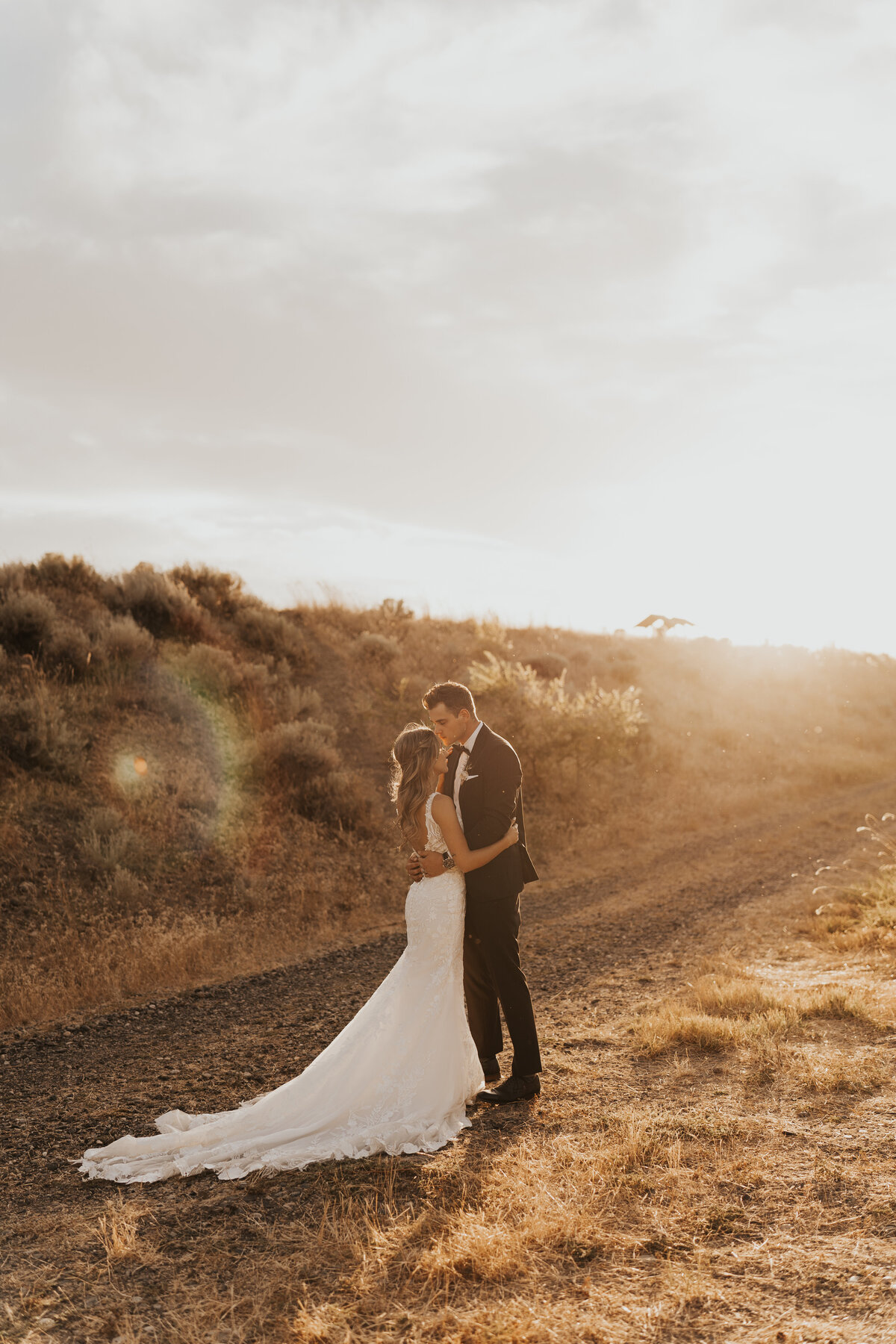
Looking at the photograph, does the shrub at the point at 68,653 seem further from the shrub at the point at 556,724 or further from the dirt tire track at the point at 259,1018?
the shrub at the point at 556,724

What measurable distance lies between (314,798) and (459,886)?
869 cm

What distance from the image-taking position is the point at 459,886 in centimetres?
560

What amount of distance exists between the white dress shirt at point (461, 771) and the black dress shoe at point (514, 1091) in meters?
1.68

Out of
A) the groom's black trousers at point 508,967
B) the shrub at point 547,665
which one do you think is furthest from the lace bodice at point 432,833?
the shrub at point 547,665

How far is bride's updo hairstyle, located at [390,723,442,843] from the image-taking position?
5367 millimetres

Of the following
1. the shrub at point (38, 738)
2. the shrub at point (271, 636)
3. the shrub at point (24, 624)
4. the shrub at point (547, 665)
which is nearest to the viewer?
the shrub at point (38, 738)

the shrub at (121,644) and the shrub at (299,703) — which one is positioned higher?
the shrub at (121,644)

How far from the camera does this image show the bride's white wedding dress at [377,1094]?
15.3ft

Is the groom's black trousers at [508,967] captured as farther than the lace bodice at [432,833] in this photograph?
Yes

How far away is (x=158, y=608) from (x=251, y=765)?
232 inches

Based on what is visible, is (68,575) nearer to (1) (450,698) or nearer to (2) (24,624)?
(2) (24,624)

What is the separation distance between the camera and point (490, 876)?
A: 5602 millimetres

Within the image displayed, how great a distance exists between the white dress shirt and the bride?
26 cm

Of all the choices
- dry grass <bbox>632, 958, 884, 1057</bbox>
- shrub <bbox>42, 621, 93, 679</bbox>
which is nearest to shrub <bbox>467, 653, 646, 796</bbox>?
shrub <bbox>42, 621, 93, 679</bbox>
